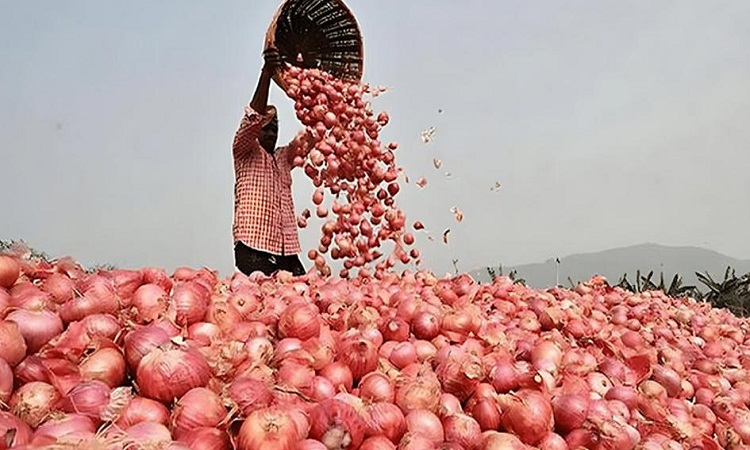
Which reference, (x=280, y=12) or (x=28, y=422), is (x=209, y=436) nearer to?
(x=28, y=422)

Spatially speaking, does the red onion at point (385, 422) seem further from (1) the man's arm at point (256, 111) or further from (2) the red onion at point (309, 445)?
(1) the man's arm at point (256, 111)

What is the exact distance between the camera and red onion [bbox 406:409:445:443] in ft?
4.37

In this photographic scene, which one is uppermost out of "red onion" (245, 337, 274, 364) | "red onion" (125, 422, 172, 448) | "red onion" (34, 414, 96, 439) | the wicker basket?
the wicker basket

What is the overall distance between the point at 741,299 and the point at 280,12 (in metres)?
5.08

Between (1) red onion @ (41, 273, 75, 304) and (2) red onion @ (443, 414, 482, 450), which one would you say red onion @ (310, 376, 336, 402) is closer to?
(2) red onion @ (443, 414, 482, 450)

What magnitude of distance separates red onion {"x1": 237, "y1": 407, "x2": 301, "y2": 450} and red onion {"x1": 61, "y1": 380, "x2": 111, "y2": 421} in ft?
0.94

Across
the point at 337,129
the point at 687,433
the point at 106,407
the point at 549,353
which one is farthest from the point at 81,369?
the point at 337,129

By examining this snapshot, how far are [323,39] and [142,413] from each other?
12.9 ft

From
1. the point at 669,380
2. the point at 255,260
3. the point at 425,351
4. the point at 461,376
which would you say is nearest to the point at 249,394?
the point at 461,376

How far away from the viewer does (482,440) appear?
1.35m

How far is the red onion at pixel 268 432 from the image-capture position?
3.65ft

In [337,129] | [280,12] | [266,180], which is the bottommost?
[266,180]

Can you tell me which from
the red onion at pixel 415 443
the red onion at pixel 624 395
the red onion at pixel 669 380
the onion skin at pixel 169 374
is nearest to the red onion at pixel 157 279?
the onion skin at pixel 169 374

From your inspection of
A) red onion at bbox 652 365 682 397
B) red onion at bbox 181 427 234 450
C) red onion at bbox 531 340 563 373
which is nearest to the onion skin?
red onion at bbox 181 427 234 450
